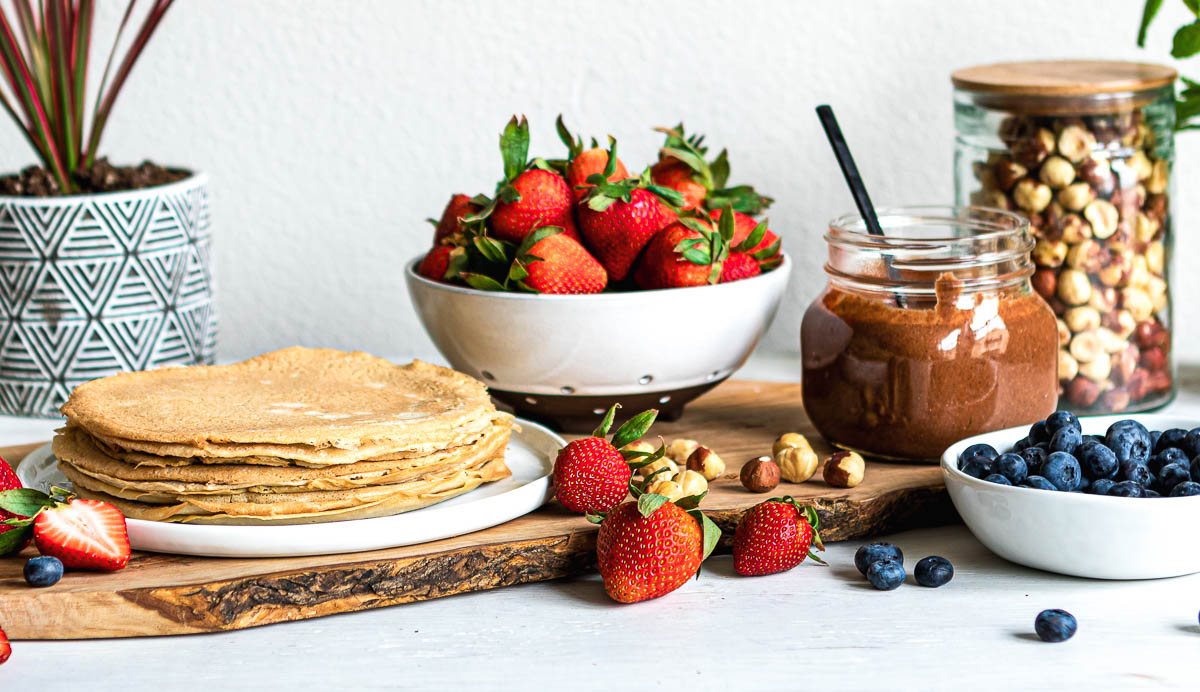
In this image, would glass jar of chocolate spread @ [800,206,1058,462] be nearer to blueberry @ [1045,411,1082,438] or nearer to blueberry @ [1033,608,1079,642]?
blueberry @ [1045,411,1082,438]

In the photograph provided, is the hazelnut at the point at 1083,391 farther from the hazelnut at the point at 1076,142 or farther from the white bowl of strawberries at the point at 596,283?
the white bowl of strawberries at the point at 596,283

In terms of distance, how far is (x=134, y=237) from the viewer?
1.44m

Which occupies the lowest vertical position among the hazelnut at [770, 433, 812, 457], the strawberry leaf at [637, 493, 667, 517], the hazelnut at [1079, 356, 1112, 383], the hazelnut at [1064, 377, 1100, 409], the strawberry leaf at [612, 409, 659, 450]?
the hazelnut at [1064, 377, 1100, 409]

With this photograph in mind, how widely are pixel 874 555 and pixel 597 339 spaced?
37 cm

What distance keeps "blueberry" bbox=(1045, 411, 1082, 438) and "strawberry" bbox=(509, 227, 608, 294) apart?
45cm

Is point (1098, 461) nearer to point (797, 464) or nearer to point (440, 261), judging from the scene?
point (797, 464)

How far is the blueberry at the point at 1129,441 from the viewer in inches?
39.7

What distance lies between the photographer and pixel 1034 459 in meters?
1.02

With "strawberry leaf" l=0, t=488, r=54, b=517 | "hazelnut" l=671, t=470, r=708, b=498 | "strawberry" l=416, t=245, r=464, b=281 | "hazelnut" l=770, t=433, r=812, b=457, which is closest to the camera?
"strawberry leaf" l=0, t=488, r=54, b=517

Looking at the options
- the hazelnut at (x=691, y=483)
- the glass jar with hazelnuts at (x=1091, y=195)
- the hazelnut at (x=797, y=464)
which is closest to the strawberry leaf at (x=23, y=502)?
the hazelnut at (x=691, y=483)

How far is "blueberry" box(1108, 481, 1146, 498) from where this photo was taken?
946mm

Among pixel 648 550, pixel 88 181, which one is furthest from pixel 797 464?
pixel 88 181

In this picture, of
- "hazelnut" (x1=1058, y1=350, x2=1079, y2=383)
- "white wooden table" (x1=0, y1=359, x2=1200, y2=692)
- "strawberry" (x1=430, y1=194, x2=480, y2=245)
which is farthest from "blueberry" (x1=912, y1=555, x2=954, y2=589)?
"strawberry" (x1=430, y1=194, x2=480, y2=245)

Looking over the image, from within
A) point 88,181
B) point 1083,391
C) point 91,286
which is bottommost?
point 1083,391
